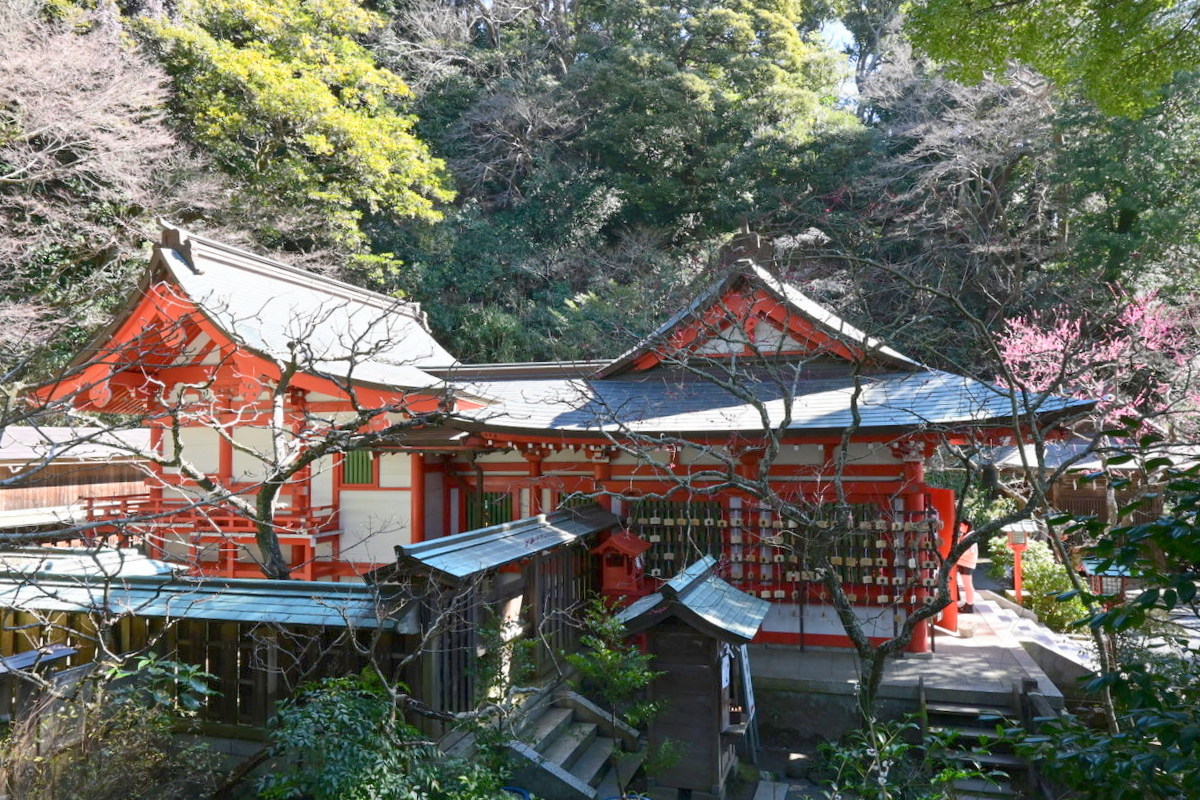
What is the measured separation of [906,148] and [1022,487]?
14.5 m

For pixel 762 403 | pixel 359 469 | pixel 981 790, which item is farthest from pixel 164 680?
pixel 981 790

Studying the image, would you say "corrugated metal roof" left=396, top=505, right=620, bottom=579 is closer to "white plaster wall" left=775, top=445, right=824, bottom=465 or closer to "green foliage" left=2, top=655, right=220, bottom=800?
"green foliage" left=2, top=655, right=220, bottom=800

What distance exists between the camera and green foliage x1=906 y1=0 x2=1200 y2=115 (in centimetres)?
631

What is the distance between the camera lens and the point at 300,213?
71.1ft

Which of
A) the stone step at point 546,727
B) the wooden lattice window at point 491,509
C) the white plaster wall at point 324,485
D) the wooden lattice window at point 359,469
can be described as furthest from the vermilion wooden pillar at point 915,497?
the white plaster wall at point 324,485

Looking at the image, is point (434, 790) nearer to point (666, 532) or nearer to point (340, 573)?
point (666, 532)

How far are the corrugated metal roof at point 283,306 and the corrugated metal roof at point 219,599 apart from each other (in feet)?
11.4

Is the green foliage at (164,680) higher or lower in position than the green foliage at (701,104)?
lower

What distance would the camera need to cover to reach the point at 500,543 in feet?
24.1

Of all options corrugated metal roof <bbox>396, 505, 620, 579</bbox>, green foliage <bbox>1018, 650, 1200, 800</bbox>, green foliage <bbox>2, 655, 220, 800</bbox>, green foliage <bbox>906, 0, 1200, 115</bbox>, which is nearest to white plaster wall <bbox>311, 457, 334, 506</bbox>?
corrugated metal roof <bbox>396, 505, 620, 579</bbox>

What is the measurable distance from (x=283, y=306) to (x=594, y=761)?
30.8 feet

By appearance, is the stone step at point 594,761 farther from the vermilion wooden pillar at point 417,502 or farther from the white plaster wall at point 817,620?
the vermilion wooden pillar at point 417,502

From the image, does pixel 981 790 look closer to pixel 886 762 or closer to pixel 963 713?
pixel 963 713

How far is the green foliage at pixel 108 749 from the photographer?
471 cm
